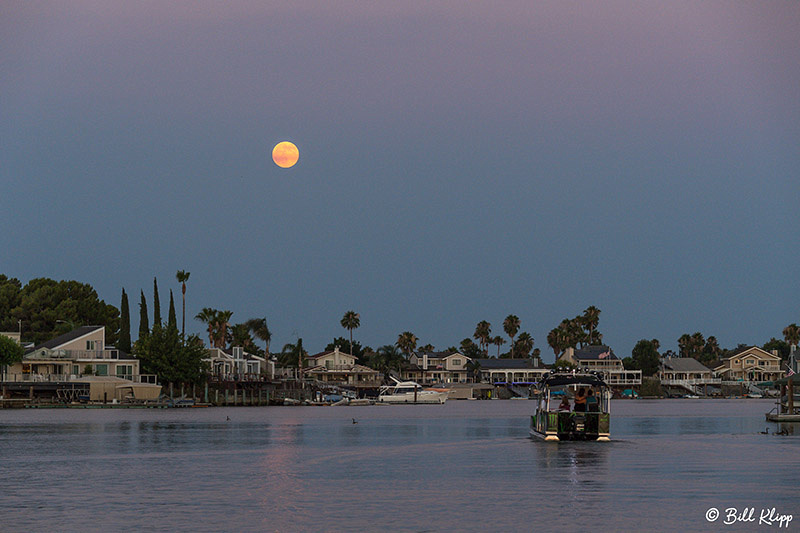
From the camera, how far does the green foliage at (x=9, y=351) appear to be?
129 metres

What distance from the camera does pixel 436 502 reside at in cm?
3047

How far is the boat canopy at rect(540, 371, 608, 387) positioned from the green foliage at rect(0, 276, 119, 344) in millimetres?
123502

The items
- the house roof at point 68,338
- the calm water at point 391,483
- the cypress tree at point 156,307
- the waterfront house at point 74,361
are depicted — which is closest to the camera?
the calm water at point 391,483

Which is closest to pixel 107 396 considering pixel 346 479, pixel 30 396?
pixel 30 396

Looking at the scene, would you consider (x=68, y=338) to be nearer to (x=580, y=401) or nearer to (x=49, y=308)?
(x=49, y=308)

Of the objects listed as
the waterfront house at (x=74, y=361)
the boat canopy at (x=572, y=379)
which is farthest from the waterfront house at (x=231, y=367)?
the boat canopy at (x=572, y=379)

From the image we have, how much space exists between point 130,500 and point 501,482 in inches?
497

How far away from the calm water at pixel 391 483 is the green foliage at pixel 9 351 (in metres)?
69.7

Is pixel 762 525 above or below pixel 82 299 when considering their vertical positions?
below

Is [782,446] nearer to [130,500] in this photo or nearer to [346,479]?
[346,479]

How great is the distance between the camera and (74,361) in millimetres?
138625

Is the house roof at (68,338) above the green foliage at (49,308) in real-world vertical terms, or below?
below

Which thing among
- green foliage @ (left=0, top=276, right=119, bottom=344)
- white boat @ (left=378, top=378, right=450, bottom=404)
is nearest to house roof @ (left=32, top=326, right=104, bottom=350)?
green foliage @ (left=0, top=276, right=119, bottom=344)

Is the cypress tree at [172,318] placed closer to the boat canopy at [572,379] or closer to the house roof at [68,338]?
the house roof at [68,338]
